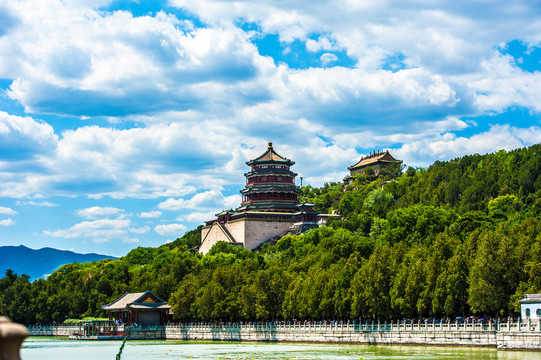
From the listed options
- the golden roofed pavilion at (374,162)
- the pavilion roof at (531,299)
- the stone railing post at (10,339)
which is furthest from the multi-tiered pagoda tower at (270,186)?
the stone railing post at (10,339)

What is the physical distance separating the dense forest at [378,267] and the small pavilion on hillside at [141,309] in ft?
9.10

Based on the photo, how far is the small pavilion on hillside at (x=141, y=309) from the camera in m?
86.4

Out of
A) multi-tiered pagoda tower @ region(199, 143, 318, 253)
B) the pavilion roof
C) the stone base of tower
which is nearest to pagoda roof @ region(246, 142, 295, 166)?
multi-tiered pagoda tower @ region(199, 143, 318, 253)

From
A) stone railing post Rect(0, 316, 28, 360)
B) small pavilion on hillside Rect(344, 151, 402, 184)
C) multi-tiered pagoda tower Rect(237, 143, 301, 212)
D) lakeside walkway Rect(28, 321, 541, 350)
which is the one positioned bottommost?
lakeside walkway Rect(28, 321, 541, 350)

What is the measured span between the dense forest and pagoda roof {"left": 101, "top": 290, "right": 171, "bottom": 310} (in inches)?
106

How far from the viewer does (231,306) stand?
253 ft

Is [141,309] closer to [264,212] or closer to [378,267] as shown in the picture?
[378,267]

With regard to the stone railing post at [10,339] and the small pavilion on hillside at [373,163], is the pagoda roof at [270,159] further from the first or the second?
the stone railing post at [10,339]

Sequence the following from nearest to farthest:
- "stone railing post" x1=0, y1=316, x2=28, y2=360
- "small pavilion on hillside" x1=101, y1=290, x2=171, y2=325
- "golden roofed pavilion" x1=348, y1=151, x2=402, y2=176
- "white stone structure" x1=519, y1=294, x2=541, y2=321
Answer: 1. "stone railing post" x1=0, y1=316, x2=28, y2=360
2. "white stone structure" x1=519, y1=294, x2=541, y2=321
3. "small pavilion on hillside" x1=101, y1=290, x2=171, y2=325
4. "golden roofed pavilion" x1=348, y1=151, x2=402, y2=176

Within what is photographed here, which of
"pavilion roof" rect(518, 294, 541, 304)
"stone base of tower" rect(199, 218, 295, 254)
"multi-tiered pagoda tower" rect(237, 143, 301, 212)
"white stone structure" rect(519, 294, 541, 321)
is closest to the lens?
"white stone structure" rect(519, 294, 541, 321)

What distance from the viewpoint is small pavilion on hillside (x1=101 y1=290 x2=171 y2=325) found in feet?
284

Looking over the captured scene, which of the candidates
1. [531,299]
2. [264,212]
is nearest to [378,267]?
[531,299]

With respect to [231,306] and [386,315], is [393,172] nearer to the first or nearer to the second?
[231,306]

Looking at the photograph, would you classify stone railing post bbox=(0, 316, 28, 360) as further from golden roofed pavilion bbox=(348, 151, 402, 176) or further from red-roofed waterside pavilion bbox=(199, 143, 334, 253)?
golden roofed pavilion bbox=(348, 151, 402, 176)
